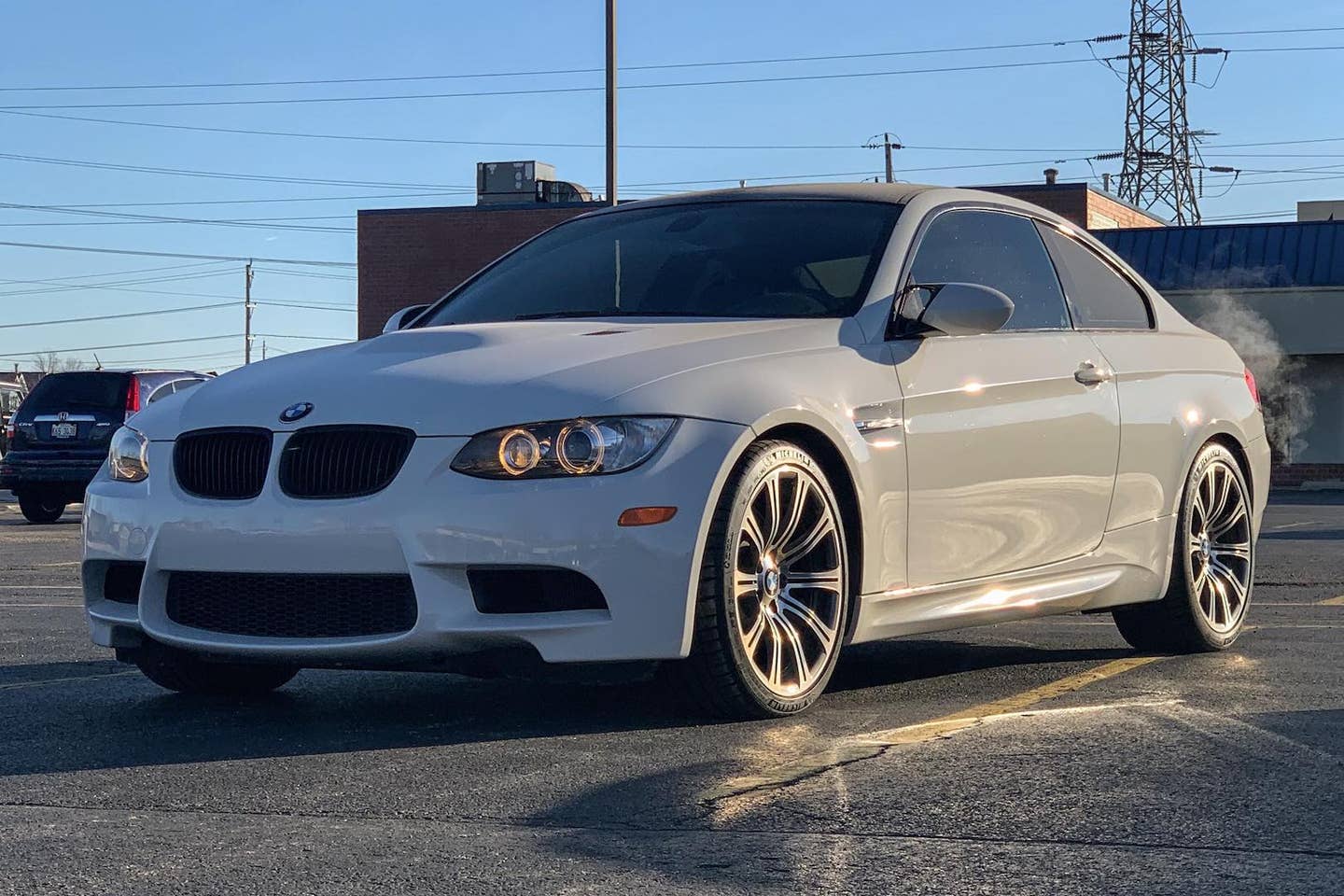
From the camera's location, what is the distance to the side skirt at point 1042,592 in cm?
581

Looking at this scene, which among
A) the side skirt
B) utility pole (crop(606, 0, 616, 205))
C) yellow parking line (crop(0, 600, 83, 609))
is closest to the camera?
the side skirt

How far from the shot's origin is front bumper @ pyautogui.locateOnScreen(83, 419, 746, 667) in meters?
4.98

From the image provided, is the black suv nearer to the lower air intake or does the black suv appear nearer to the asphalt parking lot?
the asphalt parking lot

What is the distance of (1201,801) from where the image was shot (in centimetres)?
417

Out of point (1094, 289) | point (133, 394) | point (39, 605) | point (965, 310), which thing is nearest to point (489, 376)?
point (965, 310)

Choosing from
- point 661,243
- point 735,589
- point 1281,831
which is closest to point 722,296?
point 661,243

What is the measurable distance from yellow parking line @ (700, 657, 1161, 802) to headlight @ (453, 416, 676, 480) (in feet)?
2.91

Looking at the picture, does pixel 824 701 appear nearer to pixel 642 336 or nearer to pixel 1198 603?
pixel 642 336

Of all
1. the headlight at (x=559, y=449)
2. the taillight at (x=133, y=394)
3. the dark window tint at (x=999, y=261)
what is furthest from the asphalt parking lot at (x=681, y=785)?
the taillight at (x=133, y=394)

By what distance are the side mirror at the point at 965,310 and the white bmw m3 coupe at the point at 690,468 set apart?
0.03 feet

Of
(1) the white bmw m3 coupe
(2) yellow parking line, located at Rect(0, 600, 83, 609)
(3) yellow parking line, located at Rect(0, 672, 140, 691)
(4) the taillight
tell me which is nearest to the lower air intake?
(1) the white bmw m3 coupe

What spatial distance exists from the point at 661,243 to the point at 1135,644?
238 cm

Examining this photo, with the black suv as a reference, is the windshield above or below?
above

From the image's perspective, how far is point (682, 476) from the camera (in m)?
5.05
